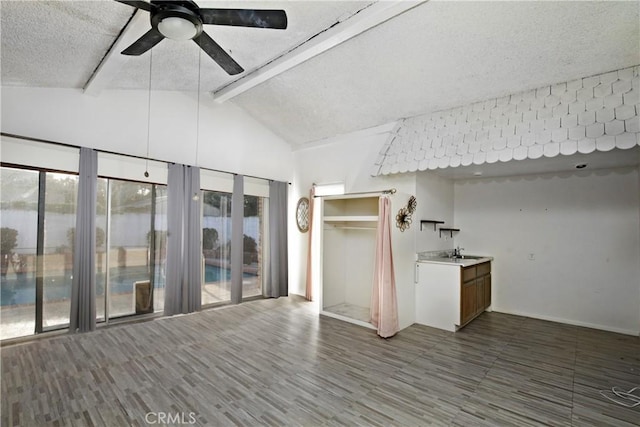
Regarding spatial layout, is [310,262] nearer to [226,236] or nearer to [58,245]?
[226,236]

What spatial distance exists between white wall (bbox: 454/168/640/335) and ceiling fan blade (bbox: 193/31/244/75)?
187 inches

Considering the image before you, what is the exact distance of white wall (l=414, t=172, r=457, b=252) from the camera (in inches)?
193

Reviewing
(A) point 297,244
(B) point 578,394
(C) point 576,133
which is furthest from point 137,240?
(C) point 576,133

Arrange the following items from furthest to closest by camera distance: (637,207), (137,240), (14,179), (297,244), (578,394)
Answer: (297,244)
(137,240)
(637,207)
(14,179)
(578,394)

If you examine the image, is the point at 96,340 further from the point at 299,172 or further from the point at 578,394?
the point at 578,394

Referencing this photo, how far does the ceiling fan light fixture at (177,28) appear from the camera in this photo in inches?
83.6

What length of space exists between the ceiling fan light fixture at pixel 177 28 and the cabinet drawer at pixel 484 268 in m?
4.87


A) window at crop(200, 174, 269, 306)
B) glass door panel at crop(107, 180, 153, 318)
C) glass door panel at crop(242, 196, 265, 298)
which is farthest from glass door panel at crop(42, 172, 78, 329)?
glass door panel at crop(242, 196, 265, 298)

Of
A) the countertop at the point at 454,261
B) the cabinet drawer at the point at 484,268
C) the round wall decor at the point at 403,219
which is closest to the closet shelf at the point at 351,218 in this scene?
the round wall decor at the point at 403,219

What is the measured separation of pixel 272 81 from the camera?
15.7 ft

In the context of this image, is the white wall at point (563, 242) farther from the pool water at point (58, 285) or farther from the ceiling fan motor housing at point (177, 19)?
the pool water at point (58, 285)

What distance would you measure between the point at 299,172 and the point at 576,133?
15.4ft

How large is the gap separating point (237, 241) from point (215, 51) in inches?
145
